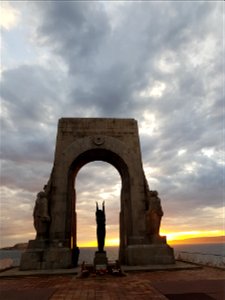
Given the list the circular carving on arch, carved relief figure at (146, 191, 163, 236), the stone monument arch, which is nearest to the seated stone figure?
the stone monument arch

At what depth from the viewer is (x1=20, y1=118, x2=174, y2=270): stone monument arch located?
1833cm

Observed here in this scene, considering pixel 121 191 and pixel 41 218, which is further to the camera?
pixel 121 191

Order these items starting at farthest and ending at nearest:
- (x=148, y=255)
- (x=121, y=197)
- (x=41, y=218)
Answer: (x=121, y=197) → (x=41, y=218) → (x=148, y=255)

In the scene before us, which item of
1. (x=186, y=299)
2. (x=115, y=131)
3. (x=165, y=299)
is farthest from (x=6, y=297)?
(x=115, y=131)

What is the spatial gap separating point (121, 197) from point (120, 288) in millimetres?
11466

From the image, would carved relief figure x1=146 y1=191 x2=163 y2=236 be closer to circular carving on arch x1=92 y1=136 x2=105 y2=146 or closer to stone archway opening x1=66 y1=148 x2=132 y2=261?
stone archway opening x1=66 y1=148 x2=132 y2=261

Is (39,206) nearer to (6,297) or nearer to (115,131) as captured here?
(115,131)

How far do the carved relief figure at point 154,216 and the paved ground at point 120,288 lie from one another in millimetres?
5801

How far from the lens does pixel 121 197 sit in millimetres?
22281

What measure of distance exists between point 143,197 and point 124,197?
64.4 inches

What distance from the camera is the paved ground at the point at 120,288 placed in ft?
31.1

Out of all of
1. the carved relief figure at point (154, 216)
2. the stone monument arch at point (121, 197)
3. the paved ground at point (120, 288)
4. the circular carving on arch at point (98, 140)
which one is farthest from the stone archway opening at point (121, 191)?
the paved ground at point (120, 288)

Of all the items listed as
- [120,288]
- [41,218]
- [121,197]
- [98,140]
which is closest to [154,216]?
[121,197]

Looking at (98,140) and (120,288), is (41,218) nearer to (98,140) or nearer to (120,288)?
(98,140)
